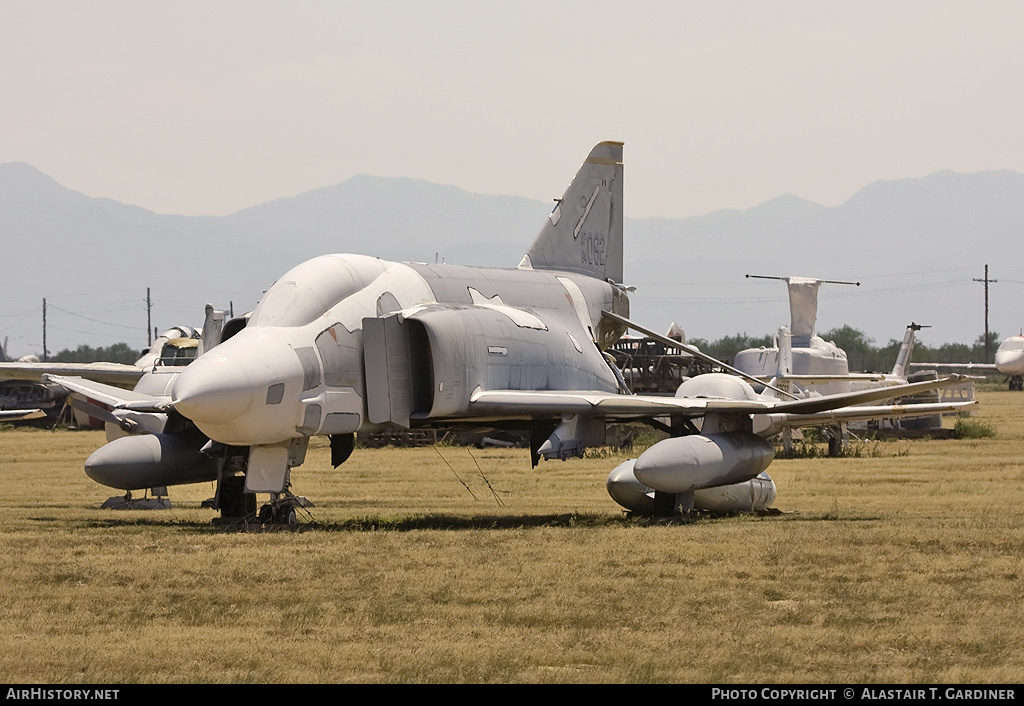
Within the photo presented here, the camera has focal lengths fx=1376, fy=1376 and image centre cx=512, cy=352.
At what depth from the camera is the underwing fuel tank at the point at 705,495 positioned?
55.5 feet

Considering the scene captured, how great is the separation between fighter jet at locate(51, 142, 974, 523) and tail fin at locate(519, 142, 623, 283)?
252cm

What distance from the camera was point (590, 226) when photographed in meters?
21.4

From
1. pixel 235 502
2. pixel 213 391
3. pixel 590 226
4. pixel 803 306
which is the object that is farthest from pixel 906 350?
pixel 213 391

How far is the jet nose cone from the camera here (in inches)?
521

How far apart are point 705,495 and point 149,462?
6741 mm

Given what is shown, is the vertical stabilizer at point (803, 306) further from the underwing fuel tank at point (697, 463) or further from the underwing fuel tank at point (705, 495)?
the underwing fuel tank at point (697, 463)

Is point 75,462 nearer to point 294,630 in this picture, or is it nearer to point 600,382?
point 600,382

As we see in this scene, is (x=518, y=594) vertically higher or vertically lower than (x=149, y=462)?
lower

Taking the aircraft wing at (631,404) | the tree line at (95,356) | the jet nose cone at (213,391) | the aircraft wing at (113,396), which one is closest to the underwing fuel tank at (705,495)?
the aircraft wing at (631,404)

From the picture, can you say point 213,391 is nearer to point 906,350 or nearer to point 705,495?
point 705,495

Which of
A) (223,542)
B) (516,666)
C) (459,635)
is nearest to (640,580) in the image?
(459,635)

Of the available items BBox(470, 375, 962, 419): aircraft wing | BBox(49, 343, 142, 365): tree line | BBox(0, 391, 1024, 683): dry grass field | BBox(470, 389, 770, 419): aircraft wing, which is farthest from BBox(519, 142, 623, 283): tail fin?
BBox(49, 343, 142, 365): tree line

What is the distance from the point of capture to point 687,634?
336 inches
